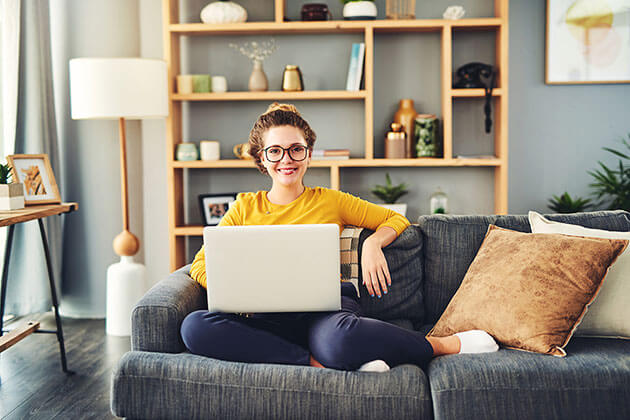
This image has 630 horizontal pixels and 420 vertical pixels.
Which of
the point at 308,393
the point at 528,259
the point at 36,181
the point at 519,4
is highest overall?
the point at 519,4

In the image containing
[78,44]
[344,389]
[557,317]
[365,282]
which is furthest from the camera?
[78,44]

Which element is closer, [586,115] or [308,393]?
[308,393]

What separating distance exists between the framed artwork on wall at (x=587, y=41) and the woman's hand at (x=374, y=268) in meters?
2.27

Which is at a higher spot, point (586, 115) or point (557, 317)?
point (586, 115)

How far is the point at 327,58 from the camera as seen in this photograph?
3744 mm

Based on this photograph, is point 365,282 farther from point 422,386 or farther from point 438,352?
point 422,386

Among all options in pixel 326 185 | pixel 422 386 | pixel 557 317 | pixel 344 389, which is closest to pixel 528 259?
pixel 557 317

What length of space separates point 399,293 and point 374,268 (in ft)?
0.74

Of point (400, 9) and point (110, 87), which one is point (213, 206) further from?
point (400, 9)

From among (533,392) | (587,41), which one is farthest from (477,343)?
(587,41)

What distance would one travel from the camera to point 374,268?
2.00 meters

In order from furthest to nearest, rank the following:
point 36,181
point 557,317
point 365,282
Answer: point 36,181
point 365,282
point 557,317

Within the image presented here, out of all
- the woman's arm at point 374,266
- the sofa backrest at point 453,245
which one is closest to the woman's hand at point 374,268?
the woman's arm at point 374,266

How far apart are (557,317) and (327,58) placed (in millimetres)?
2446
